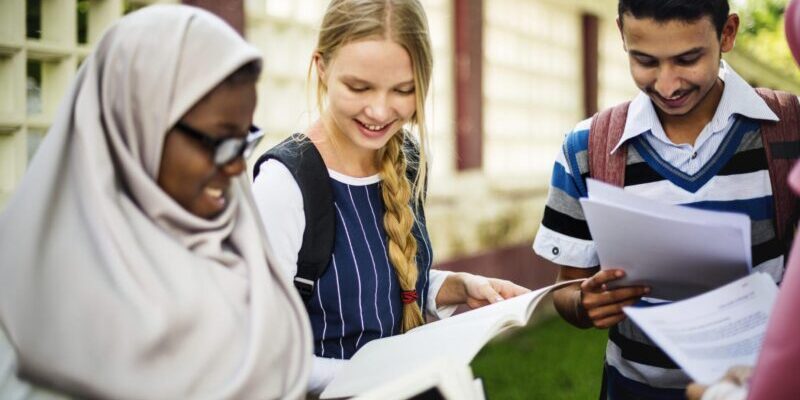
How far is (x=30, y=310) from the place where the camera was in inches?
47.1

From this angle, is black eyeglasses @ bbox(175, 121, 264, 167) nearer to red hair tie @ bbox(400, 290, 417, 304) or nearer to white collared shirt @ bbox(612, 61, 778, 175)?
red hair tie @ bbox(400, 290, 417, 304)

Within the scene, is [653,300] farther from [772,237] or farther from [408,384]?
[408,384]

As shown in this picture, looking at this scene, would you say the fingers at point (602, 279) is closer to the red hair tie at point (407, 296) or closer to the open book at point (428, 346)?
the open book at point (428, 346)

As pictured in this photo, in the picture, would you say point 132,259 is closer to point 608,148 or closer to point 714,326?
point 714,326

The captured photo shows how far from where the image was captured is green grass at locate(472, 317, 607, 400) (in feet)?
15.9

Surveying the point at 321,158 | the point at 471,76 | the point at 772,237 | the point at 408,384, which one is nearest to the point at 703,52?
the point at 772,237

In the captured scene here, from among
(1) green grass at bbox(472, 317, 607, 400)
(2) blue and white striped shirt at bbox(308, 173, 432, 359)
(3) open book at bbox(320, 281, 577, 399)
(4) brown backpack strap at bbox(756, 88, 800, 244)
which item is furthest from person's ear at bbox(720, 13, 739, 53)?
(1) green grass at bbox(472, 317, 607, 400)

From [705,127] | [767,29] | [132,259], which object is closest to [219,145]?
[132,259]

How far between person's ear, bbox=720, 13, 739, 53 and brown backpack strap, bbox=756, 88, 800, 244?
144 mm

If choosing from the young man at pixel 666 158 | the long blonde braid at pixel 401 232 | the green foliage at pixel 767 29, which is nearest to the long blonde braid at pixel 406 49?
the long blonde braid at pixel 401 232

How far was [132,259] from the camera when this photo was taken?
3.92 ft

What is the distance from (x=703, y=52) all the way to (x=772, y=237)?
400 millimetres

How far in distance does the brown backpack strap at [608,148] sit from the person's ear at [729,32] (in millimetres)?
233

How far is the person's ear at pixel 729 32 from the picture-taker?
6.21ft
